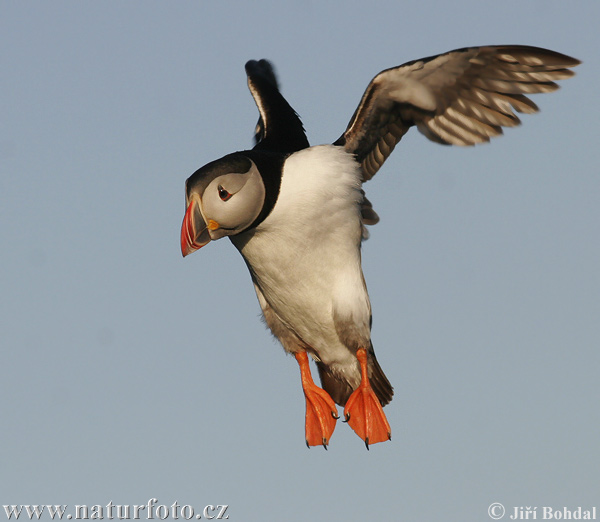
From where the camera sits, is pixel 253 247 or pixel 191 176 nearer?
pixel 191 176

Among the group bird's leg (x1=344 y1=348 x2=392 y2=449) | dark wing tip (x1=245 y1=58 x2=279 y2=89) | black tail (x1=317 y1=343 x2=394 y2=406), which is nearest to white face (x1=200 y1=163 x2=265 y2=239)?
bird's leg (x1=344 y1=348 x2=392 y2=449)

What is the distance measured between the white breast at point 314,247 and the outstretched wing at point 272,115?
0.82m

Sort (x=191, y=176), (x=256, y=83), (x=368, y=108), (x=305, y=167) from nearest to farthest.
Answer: (x=191, y=176) → (x=305, y=167) → (x=368, y=108) → (x=256, y=83)

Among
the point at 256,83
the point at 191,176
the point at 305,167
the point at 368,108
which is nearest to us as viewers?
the point at 191,176

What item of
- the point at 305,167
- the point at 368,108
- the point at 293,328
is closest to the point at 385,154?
the point at 368,108

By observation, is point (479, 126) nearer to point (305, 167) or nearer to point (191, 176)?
point (305, 167)

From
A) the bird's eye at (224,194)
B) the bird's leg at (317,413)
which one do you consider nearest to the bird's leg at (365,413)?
the bird's leg at (317,413)

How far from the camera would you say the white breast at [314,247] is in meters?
8.93

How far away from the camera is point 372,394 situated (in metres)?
9.98

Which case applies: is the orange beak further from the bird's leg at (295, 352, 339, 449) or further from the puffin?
the bird's leg at (295, 352, 339, 449)

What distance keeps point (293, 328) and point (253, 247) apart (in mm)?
1119

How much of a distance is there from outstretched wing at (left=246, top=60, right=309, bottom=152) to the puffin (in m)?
0.04

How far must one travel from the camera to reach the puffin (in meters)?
8.51

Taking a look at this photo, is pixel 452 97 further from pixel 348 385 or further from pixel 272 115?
pixel 348 385
